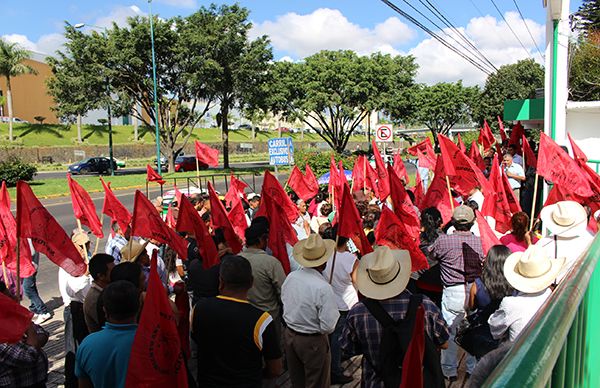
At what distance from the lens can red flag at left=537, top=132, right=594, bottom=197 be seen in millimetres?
6855

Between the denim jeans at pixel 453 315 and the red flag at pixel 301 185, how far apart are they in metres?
5.81

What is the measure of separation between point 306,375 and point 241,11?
1262 inches

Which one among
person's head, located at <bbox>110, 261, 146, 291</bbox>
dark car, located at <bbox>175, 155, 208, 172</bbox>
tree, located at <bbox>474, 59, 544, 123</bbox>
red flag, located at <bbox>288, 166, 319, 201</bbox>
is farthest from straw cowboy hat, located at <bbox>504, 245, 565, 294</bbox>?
tree, located at <bbox>474, 59, 544, 123</bbox>

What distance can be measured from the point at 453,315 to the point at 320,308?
5.58ft

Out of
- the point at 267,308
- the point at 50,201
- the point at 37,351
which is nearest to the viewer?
the point at 37,351

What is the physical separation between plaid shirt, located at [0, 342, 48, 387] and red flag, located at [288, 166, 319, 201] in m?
7.55

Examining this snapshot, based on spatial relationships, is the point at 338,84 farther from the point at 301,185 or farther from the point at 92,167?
the point at 301,185

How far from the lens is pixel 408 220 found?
651 cm

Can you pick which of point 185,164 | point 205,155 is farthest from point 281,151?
point 185,164

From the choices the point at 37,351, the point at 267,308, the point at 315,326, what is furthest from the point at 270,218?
the point at 37,351

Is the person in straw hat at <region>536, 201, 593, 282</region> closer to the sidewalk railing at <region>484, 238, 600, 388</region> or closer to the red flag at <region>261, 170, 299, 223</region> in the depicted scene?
the sidewalk railing at <region>484, 238, 600, 388</region>

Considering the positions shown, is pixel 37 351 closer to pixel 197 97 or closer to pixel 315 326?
pixel 315 326

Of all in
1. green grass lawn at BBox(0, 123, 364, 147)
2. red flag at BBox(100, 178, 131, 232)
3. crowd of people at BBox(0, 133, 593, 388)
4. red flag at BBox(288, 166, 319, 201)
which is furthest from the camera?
green grass lawn at BBox(0, 123, 364, 147)

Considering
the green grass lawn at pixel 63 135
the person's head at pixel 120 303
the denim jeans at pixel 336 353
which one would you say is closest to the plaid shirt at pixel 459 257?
the denim jeans at pixel 336 353
